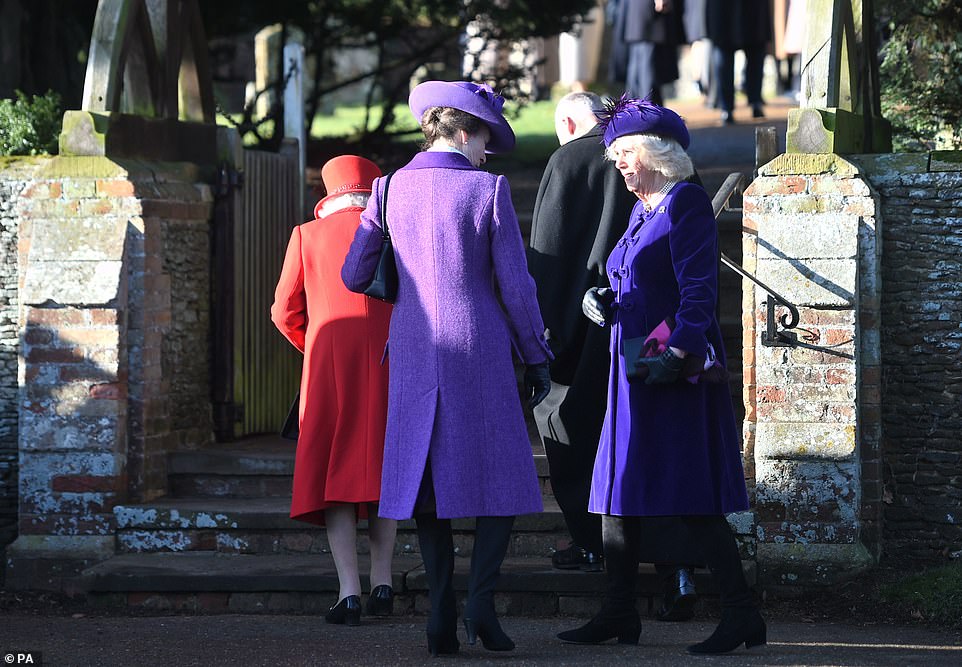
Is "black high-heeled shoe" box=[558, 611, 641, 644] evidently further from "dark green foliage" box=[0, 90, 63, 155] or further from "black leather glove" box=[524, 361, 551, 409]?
"dark green foliage" box=[0, 90, 63, 155]

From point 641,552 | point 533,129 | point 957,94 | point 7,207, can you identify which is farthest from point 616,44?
point 641,552

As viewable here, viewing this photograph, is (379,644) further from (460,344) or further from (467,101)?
(467,101)

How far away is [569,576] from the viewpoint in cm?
598

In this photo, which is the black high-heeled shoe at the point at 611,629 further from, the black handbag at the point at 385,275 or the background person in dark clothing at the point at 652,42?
the background person in dark clothing at the point at 652,42

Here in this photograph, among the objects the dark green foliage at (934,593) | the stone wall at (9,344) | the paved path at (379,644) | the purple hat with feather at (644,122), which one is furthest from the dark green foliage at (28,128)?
the dark green foliage at (934,593)

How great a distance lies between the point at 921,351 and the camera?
6.50 m

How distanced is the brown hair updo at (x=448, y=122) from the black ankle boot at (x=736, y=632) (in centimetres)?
181

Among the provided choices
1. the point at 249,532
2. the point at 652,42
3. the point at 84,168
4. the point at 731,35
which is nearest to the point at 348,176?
the point at 84,168

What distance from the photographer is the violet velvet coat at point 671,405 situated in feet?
16.2

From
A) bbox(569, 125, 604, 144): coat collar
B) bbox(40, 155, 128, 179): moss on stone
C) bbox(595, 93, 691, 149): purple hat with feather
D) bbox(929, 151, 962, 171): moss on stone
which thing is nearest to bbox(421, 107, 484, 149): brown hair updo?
bbox(595, 93, 691, 149): purple hat with feather

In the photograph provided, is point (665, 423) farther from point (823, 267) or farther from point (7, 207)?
point (7, 207)

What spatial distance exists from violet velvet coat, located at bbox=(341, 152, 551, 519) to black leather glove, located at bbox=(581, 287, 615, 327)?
0.66ft

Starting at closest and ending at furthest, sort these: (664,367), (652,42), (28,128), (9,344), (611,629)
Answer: (664,367), (611,629), (9,344), (28,128), (652,42)

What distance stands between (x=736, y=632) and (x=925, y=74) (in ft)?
14.2
